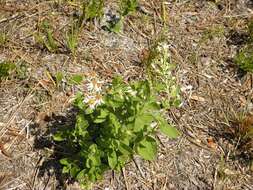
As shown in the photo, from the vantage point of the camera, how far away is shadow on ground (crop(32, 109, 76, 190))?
2670mm

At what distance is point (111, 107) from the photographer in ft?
7.88

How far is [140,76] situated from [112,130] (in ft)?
2.95

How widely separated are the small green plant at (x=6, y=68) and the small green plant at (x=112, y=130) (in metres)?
0.65

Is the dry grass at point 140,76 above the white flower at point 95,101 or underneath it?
underneath

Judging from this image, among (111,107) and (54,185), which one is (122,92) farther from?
(54,185)

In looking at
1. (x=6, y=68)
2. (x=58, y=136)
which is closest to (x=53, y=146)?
(x=58, y=136)

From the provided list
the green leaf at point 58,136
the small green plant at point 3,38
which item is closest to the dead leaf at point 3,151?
the green leaf at point 58,136

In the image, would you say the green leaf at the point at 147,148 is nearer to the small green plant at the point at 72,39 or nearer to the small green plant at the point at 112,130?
the small green plant at the point at 112,130

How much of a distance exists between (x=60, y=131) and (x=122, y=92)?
55 centimetres

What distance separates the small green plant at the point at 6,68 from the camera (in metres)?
2.94

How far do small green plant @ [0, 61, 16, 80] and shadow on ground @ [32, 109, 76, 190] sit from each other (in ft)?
1.38

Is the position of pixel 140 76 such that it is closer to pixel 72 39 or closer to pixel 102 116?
pixel 72 39

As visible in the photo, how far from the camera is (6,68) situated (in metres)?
2.95

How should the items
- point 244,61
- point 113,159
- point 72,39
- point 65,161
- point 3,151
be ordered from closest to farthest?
1. point 113,159
2. point 65,161
3. point 3,151
4. point 72,39
5. point 244,61
